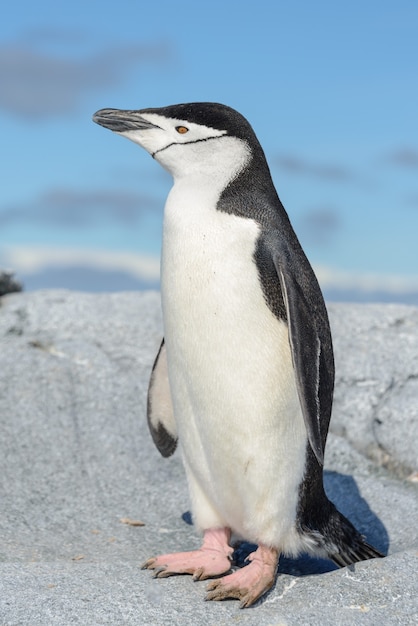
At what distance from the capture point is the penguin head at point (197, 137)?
3209mm

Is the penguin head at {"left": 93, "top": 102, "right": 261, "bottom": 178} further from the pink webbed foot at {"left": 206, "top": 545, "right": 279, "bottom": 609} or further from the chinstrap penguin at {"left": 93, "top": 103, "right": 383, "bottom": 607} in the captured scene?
the pink webbed foot at {"left": 206, "top": 545, "right": 279, "bottom": 609}

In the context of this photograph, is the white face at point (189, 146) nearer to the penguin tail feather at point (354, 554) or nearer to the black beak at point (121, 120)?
the black beak at point (121, 120)

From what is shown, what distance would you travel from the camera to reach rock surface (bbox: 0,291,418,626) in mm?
3078

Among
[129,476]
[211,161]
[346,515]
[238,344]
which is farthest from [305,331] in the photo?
[129,476]

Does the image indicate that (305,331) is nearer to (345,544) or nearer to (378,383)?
(345,544)

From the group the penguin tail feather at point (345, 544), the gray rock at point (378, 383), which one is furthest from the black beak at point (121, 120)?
the gray rock at point (378, 383)

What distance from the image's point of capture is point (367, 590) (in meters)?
3.17

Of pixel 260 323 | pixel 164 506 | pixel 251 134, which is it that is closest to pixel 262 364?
pixel 260 323

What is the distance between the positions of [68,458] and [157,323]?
1.73 m

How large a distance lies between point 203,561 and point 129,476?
165 cm

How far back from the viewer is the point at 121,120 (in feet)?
11.0

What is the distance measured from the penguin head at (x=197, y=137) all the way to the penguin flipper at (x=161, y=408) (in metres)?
0.91

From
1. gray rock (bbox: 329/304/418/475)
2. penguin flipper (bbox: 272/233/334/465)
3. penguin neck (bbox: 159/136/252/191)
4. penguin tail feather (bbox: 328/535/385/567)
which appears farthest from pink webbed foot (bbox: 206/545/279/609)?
gray rock (bbox: 329/304/418/475)

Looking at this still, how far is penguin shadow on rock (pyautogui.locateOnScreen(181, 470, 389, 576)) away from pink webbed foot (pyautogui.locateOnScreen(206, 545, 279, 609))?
0.10m
